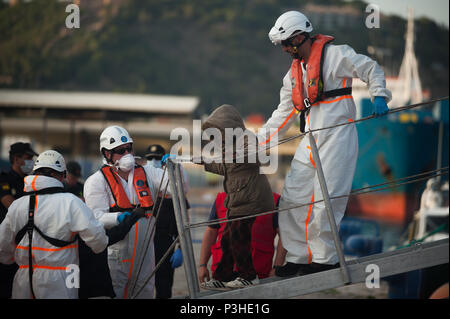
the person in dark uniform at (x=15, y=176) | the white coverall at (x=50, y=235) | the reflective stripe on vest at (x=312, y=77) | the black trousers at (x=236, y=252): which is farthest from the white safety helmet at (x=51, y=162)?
the reflective stripe on vest at (x=312, y=77)

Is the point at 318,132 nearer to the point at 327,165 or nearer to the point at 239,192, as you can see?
the point at 327,165

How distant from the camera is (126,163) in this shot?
200 inches

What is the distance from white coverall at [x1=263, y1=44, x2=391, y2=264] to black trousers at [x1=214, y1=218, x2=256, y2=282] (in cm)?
32

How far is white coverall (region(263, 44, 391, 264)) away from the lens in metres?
4.23

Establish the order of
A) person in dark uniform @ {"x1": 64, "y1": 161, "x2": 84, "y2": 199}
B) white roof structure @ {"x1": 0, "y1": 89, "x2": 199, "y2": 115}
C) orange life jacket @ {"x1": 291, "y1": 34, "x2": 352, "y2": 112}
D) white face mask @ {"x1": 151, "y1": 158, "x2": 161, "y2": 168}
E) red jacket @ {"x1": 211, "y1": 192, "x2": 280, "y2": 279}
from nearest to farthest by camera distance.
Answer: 1. orange life jacket @ {"x1": 291, "y1": 34, "x2": 352, "y2": 112}
2. red jacket @ {"x1": 211, "y1": 192, "x2": 280, "y2": 279}
3. white face mask @ {"x1": 151, "y1": 158, "x2": 161, "y2": 168}
4. person in dark uniform @ {"x1": 64, "y1": 161, "x2": 84, "y2": 199}
5. white roof structure @ {"x1": 0, "y1": 89, "x2": 199, "y2": 115}

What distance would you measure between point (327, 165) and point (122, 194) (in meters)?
1.81

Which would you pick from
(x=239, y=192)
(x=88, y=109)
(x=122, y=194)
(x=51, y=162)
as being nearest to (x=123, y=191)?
(x=122, y=194)

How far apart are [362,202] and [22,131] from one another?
39.2 meters

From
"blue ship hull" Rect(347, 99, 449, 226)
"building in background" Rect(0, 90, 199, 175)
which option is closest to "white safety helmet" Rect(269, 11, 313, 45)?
"building in background" Rect(0, 90, 199, 175)

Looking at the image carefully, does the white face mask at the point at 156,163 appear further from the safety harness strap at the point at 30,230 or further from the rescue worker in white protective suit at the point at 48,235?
the safety harness strap at the point at 30,230

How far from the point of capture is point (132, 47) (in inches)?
6225

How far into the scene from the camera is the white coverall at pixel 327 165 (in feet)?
13.9

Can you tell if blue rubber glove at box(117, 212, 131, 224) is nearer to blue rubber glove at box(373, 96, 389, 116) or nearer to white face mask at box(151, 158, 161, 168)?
white face mask at box(151, 158, 161, 168)
